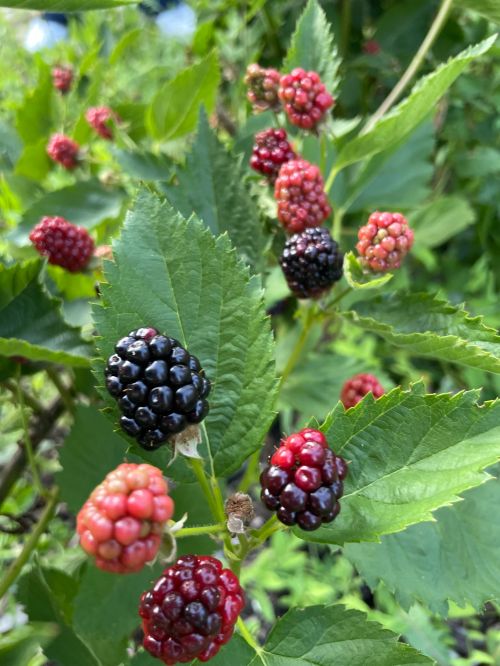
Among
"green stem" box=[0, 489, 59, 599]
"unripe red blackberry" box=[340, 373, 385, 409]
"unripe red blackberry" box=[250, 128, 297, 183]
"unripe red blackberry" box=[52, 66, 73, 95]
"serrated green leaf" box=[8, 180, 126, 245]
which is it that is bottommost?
"green stem" box=[0, 489, 59, 599]

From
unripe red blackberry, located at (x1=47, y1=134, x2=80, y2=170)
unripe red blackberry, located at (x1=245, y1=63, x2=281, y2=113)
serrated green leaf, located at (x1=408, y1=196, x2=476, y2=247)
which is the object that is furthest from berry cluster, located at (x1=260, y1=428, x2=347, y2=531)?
serrated green leaf, located at (x1=408, y1=196, x2=476, y2=247)

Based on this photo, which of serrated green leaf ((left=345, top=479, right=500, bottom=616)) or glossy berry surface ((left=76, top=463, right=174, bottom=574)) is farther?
serrated green leaf ((left=345, top=479, right=500, bottom=616))

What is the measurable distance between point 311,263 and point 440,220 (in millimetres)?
891

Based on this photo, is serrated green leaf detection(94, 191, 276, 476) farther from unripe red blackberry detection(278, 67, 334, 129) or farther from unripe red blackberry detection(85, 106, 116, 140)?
unripe red blackberry detection(85, 106, 116, 140)

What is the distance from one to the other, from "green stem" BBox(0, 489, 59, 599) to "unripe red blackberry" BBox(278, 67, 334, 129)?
59 cm

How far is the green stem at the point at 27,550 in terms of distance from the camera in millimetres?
739

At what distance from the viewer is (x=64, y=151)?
3.84ft

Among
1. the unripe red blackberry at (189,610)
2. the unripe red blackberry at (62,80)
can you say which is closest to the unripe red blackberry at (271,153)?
the unripe red blackberry at (189,610)

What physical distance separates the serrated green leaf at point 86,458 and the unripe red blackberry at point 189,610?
1.08ft

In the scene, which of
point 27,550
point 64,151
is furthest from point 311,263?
point 64,151

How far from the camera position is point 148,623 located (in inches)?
19.9

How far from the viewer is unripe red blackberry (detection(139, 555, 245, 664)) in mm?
480

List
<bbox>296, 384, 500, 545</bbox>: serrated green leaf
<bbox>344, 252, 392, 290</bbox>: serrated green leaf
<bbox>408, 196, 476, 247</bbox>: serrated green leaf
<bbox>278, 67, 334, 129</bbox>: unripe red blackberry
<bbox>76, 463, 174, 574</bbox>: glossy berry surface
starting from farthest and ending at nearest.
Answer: <bbox>408, 196, 476, 247</bbox>: serrated green leaf, <bbox>278, 67, 334, 129</bbox>: unripe red blackberry, <bbox>344, 252, 392, 290</bbox>: serrated green leaf, <bbox>296, 384, 500, 545</bbox>: serrated green leaf, <bbox>76, 463, 174, 574</bbox>: glossy berry surface

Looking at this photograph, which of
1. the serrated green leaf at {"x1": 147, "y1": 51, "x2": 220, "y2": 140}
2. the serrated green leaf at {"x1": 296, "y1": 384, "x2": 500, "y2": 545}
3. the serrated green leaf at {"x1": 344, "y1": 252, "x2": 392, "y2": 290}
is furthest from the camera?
the serrated green leaf at {"x1": 147, "y1": 51, "x2": 220, "y2": 140}
